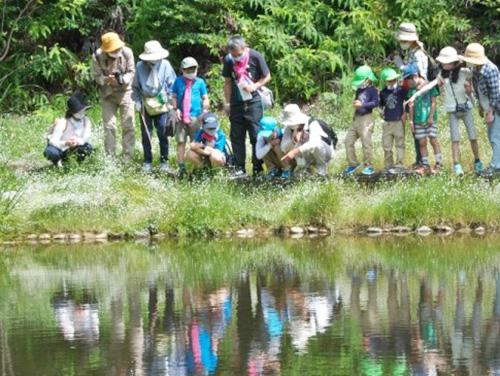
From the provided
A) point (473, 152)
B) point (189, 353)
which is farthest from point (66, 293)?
point (473, 152)

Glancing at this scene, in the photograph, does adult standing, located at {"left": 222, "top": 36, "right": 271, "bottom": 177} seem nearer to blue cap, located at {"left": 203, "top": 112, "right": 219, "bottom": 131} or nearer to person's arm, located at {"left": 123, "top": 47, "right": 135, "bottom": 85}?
blue cap, located at {"left": 203, "top": 112, "right": 219, "bottom": 131}

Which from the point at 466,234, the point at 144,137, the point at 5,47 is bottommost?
the point at 466,234

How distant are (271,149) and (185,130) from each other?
4.48 ft

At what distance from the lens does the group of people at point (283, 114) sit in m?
16.5

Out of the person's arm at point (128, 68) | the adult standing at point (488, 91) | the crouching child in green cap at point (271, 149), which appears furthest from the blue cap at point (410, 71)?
the person's arm at point (128, 68)

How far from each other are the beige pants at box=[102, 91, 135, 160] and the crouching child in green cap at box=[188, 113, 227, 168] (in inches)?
51.5

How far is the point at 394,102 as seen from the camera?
16.7 meters

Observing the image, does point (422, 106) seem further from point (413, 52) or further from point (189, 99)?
point (189, 99)

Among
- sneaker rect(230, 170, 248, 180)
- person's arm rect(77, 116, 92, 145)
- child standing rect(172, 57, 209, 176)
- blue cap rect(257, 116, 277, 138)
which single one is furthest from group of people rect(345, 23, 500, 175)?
person's arm rect(77, 116, 92, 145)

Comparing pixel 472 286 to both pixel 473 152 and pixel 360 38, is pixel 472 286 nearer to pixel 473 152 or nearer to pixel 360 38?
pixel 473 152

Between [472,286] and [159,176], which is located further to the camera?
[159,176]

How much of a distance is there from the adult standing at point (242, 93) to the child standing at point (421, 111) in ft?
6.20

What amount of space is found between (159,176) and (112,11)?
265 inches

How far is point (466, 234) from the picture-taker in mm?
15328
